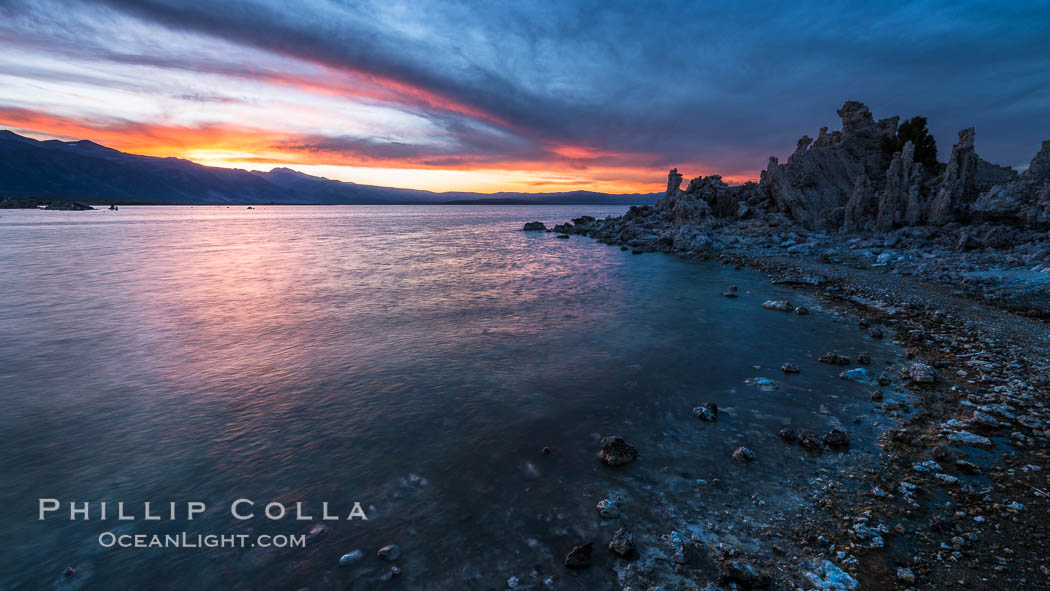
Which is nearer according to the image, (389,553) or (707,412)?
(389,553)

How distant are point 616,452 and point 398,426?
546 cm

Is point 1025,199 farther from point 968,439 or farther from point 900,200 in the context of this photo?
point 968,439

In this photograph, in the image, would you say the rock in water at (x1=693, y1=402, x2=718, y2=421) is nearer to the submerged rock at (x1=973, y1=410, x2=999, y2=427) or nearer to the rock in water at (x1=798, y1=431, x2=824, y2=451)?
the rock in water at (x1=798, y1=431, x2=824, y2=451)

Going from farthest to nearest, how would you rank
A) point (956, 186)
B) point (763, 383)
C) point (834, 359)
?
point (956, 186) → point (834, 359) → point (763, 383)

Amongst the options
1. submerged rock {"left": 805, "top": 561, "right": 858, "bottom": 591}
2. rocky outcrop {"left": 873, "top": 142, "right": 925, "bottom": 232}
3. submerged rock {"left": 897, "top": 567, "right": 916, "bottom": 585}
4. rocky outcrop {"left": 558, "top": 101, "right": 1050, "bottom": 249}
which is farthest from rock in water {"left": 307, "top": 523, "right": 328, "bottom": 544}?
rocky outcrop {"left": 873, "top": 142, "right": 925, "bottom": 232}

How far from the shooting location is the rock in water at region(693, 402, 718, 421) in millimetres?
10539

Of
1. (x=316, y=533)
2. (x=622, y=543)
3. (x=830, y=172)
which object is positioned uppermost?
(x=830, y=172)

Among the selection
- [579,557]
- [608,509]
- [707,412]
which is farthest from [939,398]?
[579,557]

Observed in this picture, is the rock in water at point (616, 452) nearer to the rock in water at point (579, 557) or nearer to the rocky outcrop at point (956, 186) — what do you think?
the rock in water at point (579, 557)

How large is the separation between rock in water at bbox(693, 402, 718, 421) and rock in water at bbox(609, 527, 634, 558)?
490 centimetres

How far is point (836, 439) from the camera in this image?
29.9 ft

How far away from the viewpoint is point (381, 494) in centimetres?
793

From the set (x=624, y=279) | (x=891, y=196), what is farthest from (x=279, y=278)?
(x=891, y=196)

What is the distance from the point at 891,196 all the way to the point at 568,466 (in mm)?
57362
